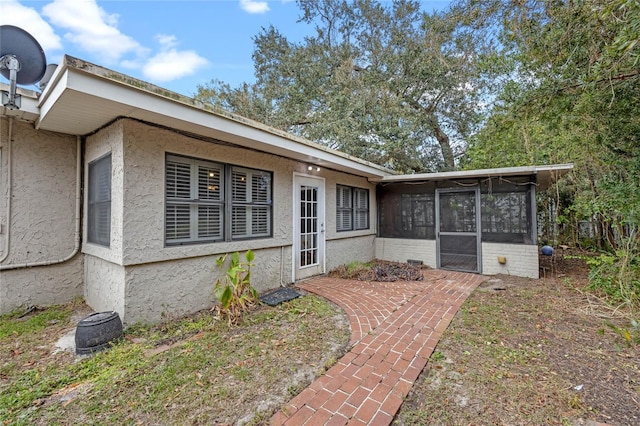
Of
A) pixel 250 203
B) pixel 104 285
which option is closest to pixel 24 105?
pixel 104 285

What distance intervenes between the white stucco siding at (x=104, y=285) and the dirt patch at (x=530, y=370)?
3503 millimetres

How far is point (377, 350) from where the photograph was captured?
3.05 m

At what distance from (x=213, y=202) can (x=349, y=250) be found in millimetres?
4228

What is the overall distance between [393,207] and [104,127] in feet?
23.3

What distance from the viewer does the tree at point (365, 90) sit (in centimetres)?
1046

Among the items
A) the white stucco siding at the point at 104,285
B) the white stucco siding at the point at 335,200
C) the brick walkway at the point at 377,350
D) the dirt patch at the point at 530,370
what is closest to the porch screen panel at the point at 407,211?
the white stucco siding at the point at 335,200

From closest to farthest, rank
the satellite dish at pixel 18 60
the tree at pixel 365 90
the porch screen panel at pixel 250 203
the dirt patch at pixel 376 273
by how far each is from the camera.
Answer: the satellite dish at pixel 18 60
the porch screen panel at pixel 250 203
the dirt patch at pixel 376 273
the tree at pixel 365 90

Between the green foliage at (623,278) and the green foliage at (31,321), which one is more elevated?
the green foliage at (623,278)

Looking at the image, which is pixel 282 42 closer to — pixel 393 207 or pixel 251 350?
pixel 393 207

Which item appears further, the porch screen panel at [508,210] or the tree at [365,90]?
the tree at [365,90]

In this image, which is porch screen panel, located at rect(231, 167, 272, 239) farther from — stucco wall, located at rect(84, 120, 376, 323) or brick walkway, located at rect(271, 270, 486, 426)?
brick walkway, located at rect(271, 270, 486, 426)

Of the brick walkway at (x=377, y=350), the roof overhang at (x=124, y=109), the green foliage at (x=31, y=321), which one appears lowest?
the brick walkway at (x=377, y=350)

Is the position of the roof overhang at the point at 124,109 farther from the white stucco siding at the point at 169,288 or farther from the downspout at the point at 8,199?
the white stucco siding at the point at 169,288

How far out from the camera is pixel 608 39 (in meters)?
3.67
